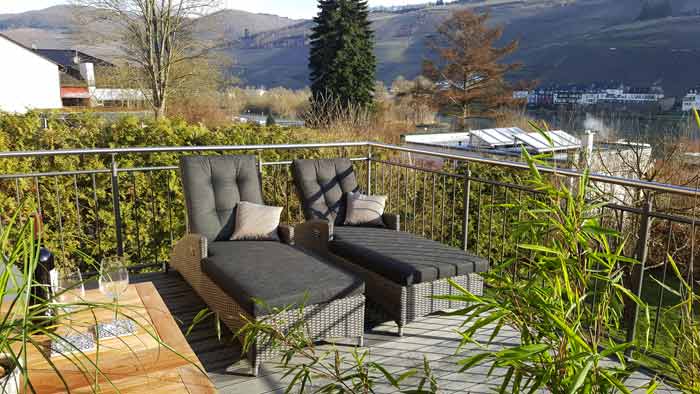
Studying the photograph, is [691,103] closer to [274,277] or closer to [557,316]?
[557,316]

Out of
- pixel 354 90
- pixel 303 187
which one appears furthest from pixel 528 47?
pixel 303 187

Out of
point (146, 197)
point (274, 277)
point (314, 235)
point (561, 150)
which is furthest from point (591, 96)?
point (274, 277)

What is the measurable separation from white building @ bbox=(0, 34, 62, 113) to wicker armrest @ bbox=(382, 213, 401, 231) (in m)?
30.7

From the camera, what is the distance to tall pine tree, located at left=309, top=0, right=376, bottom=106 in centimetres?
2466

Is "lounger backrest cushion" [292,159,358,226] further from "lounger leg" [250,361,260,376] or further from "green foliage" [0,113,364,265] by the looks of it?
"lounger leg" [250,361,260,376]

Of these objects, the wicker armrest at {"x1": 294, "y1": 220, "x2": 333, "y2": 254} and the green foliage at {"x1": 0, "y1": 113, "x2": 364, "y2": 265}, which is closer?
the wicker armrest at {"x1": 294, "y1": 220, "x2": 333, "y2": 254}

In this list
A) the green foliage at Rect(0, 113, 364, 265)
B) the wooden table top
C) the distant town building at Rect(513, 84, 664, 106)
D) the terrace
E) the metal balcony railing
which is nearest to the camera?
the wooden table top

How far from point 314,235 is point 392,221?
2.51 feet

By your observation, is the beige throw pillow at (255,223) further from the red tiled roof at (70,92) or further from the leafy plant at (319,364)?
the red tiled roof at (70,92)

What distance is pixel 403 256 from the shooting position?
3596mm

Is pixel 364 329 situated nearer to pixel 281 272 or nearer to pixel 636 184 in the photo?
pixel 281 272

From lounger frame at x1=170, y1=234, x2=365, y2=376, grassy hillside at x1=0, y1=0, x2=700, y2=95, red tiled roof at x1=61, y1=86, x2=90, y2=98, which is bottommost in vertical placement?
lounger frame at x1=170, y1=234, x2=365, y2=376

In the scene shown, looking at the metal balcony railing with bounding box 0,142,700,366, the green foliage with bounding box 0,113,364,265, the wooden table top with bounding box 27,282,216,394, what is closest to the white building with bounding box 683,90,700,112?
the wooden table top with bounding box 27,282,216,394

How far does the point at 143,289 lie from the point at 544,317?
2.33m
